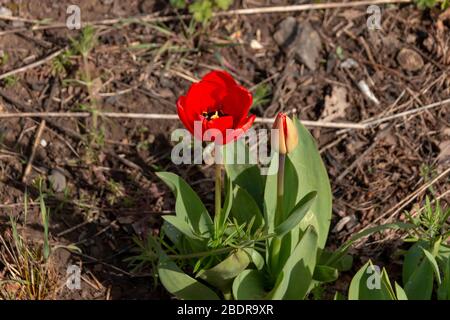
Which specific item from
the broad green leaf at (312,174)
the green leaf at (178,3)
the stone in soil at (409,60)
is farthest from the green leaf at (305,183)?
the green leaf at (178,3)

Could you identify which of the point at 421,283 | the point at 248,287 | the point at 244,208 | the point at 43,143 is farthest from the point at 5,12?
the point at 421,283

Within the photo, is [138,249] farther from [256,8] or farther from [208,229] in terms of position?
[256,8]

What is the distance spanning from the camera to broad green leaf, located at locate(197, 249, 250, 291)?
250 centimetres

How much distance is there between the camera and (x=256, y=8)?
3.88 m

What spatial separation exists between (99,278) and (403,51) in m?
1.78

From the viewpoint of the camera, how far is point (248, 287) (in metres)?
2.63

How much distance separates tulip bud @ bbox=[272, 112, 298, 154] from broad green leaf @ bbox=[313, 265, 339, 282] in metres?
0.51

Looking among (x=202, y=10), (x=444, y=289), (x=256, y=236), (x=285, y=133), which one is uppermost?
(x=202, y=10)

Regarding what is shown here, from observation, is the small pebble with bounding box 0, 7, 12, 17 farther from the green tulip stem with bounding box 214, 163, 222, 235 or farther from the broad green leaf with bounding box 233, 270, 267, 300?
the broad green leaf with bounding box 233, 270, 267, 300

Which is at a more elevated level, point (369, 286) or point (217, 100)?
point (217, 100)

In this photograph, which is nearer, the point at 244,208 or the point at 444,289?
the point at 444,289

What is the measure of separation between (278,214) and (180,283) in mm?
393

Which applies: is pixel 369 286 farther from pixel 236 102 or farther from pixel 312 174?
pixel 236 102

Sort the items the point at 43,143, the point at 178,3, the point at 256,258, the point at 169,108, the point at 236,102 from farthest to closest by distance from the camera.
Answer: the point at 178,3, the point at 169,108, the point at 43,143, the point at 256,258, the point at 236,102
